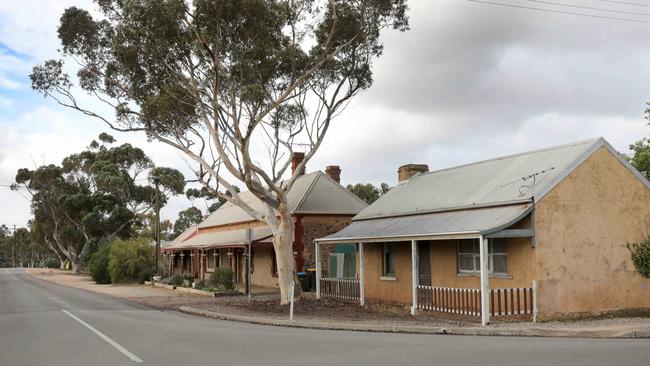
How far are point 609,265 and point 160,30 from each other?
15617 mm

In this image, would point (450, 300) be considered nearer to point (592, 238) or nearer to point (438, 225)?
point (438, 225)

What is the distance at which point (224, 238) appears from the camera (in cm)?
3572

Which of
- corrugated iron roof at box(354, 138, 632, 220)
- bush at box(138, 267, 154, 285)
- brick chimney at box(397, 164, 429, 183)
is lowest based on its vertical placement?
bush at box(138, 267, 154, 285)

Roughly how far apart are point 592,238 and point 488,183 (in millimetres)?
3576

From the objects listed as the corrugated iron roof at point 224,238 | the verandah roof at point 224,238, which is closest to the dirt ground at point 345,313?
the verandah roof at point 224,238

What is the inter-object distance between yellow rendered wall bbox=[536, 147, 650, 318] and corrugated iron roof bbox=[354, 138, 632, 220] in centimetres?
33

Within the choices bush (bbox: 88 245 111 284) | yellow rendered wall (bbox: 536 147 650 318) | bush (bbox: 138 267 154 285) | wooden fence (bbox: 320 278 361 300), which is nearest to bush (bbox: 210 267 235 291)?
wooden fence (bbox: 320 278 361 300)

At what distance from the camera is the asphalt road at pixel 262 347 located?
9.35 metres

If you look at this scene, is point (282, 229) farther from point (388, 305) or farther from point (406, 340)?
point (406, 340)

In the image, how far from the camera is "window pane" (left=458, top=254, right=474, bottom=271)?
57.3ft

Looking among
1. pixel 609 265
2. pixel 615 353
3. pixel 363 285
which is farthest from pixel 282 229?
pixel 615 353

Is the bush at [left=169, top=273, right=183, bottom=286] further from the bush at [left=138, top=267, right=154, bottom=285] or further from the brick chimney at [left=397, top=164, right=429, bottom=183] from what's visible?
the brick chimney at [left=397, top=164, right=429, bottom=183]

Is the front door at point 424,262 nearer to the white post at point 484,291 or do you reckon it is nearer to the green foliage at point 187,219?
the white post at point 484,291

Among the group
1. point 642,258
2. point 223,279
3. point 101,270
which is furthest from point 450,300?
point 101,270
